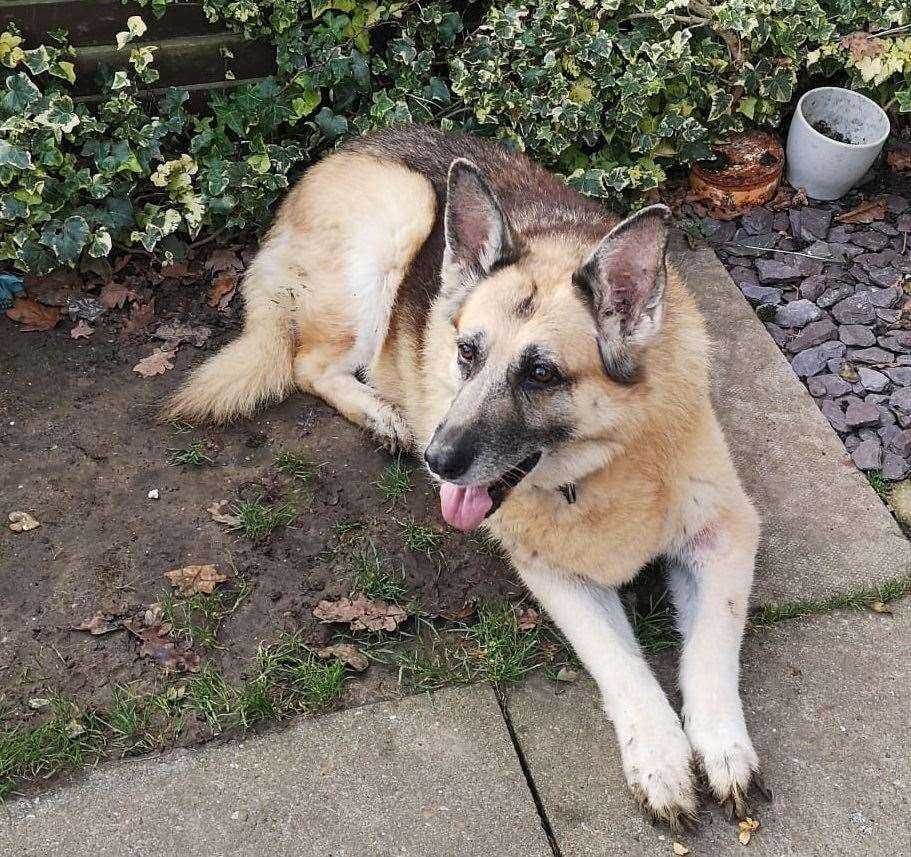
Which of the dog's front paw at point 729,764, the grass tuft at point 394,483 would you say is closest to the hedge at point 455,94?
the grass tuft at point 394,483

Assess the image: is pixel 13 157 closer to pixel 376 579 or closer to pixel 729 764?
pixel 376 579

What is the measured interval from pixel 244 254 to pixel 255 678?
245 cm

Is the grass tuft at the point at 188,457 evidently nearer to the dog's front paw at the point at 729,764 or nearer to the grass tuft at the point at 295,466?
the grass tuft at the point at 295,466

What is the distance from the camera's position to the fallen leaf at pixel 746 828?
8.23 feet

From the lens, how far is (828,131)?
4.95 metres

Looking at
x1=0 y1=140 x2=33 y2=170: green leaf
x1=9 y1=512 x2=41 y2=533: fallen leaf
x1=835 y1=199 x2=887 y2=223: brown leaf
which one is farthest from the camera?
x1=835 y1=199 x2=887 y2=223: brown leaf

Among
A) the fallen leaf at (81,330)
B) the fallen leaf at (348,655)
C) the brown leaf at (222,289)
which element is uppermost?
the brown leaf at (222,289)

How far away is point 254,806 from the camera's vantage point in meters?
2.60

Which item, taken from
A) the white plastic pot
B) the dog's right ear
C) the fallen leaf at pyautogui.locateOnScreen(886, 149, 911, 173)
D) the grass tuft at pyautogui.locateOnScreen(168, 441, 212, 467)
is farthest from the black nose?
the fallen leaf at pyautogui.locateOnScreen(886, 149, 911, 173)

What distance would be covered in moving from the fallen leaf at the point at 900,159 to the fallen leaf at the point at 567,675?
363 centimetres

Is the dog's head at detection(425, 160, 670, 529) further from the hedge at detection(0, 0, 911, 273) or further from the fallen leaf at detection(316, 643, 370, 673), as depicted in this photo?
the hedge at detection(0, 0, 911, 273)

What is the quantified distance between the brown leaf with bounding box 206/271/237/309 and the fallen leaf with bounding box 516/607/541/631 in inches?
87.3

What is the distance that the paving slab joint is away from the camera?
8.30 feet

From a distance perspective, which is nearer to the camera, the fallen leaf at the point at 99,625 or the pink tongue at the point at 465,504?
the pink tongue at the point at 465,504
